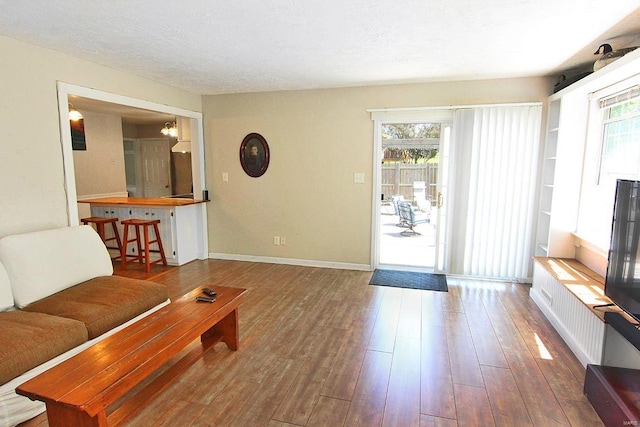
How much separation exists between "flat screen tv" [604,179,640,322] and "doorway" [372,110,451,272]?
212 cm

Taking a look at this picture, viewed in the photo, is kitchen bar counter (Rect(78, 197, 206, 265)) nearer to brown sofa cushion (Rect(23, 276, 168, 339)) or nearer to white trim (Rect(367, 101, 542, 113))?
brown sofa cushion (Rect(23, 276, 168, 339))

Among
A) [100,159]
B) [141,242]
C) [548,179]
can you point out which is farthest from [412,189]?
[100,159]

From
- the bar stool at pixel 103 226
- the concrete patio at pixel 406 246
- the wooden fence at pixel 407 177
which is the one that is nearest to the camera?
the bar stool at pixel 103 226

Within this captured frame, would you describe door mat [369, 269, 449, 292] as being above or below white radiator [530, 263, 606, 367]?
below

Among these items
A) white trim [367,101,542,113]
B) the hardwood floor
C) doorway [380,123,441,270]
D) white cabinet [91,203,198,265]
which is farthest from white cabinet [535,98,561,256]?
white cabinet [91,203,198,265]

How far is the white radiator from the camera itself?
2299 mm

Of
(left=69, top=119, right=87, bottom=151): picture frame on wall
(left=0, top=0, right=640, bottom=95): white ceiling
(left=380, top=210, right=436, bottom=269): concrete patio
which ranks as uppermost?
(left=0, top=0, right=640, bottom=95): white ceiling

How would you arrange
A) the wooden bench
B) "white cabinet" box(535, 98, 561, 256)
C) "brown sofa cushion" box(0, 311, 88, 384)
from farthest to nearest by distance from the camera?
"white cabinet" box(535, 98, 561, 256)
"brown sofa cushion" box(0, 311, 88, 384)
the wooden bench

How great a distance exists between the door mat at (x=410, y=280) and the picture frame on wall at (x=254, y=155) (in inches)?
83.2

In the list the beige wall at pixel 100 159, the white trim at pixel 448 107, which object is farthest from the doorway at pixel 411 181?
the beige wall at pixel 100 159

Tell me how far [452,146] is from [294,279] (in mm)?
2457

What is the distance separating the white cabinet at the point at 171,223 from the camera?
4.80 meters

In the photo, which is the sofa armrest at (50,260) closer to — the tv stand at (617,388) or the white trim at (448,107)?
the white trim at (448,107)

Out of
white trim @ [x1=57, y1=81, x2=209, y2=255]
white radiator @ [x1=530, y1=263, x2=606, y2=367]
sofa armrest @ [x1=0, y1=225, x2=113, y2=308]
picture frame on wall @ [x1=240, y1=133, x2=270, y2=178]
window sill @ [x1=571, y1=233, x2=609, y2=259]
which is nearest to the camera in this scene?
white radiator @ [x1=530, y1=263, x2=606, y2=367]
